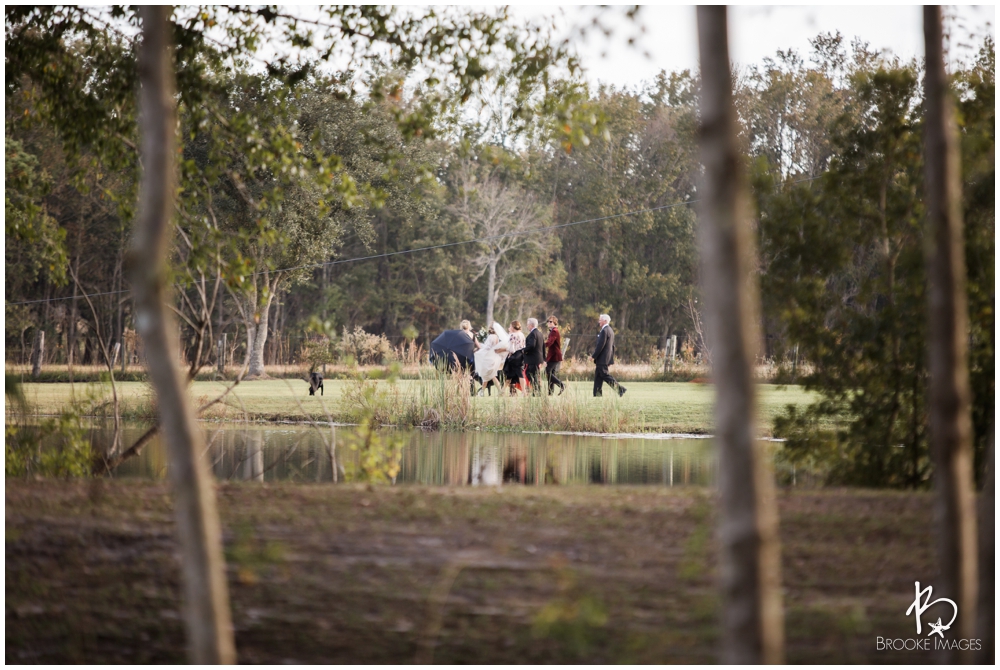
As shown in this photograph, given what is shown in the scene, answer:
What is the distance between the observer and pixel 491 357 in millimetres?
18891

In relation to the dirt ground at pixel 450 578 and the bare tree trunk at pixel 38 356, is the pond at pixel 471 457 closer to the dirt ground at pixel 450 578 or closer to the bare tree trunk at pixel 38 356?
the dirt ground at pixel 450 578

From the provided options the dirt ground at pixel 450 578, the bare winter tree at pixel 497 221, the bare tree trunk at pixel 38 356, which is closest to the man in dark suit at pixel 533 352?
the dirt ground at pixel 450 578

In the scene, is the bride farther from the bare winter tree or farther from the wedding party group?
the bare winter tree

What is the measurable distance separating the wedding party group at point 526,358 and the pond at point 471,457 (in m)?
2.51

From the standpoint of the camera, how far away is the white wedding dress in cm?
1872

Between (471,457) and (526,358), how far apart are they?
593 centimetres

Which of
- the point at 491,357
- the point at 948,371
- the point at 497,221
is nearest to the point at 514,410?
the point at 491,357

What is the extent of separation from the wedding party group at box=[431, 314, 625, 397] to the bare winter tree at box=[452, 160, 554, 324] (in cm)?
1866

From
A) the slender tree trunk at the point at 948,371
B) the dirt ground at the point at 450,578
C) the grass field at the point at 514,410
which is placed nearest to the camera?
the slender tree trunk at the point at 948,371

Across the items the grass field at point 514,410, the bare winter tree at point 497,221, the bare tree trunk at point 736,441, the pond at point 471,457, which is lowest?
the pond at point 471,457

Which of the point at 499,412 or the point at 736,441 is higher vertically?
the point at 736,441

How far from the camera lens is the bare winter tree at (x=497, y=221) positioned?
38.4 meters

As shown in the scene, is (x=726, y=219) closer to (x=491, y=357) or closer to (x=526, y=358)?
(x=526, y=358)

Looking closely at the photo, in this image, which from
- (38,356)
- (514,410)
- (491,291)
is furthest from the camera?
(491,291)
